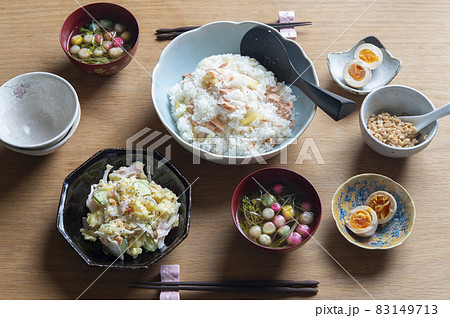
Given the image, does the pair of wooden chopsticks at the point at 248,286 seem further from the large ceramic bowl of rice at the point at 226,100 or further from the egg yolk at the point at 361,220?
the large ceramic bowl of rice at the point at 226,100

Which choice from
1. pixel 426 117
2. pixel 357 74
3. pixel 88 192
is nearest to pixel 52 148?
pixel 88 192

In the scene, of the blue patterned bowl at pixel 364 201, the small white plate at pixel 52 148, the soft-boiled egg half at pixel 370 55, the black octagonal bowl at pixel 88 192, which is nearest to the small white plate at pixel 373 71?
the soft-boiled egg half at pixel 370 55

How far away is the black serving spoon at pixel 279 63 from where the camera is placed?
84.8 inches

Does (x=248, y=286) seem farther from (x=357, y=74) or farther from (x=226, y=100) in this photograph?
(x=357, y=74)

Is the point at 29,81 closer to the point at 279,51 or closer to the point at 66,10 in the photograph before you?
the point at 66,10

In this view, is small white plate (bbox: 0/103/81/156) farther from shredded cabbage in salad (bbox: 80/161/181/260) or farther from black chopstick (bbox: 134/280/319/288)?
black chopstick (bbox: 134/280/319/288)

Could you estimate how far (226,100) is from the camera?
2.22m

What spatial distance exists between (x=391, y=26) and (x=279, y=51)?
31.0 inches

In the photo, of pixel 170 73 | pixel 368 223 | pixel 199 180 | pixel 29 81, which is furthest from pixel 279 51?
pixel 29 81

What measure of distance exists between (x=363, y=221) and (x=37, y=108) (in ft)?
5.67

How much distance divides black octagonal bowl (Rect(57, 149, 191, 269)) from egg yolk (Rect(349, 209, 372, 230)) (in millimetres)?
772

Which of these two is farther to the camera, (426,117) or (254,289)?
(426,117)

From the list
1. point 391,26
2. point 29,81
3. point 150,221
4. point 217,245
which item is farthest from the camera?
point 391,26

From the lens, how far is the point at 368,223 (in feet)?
6.94
